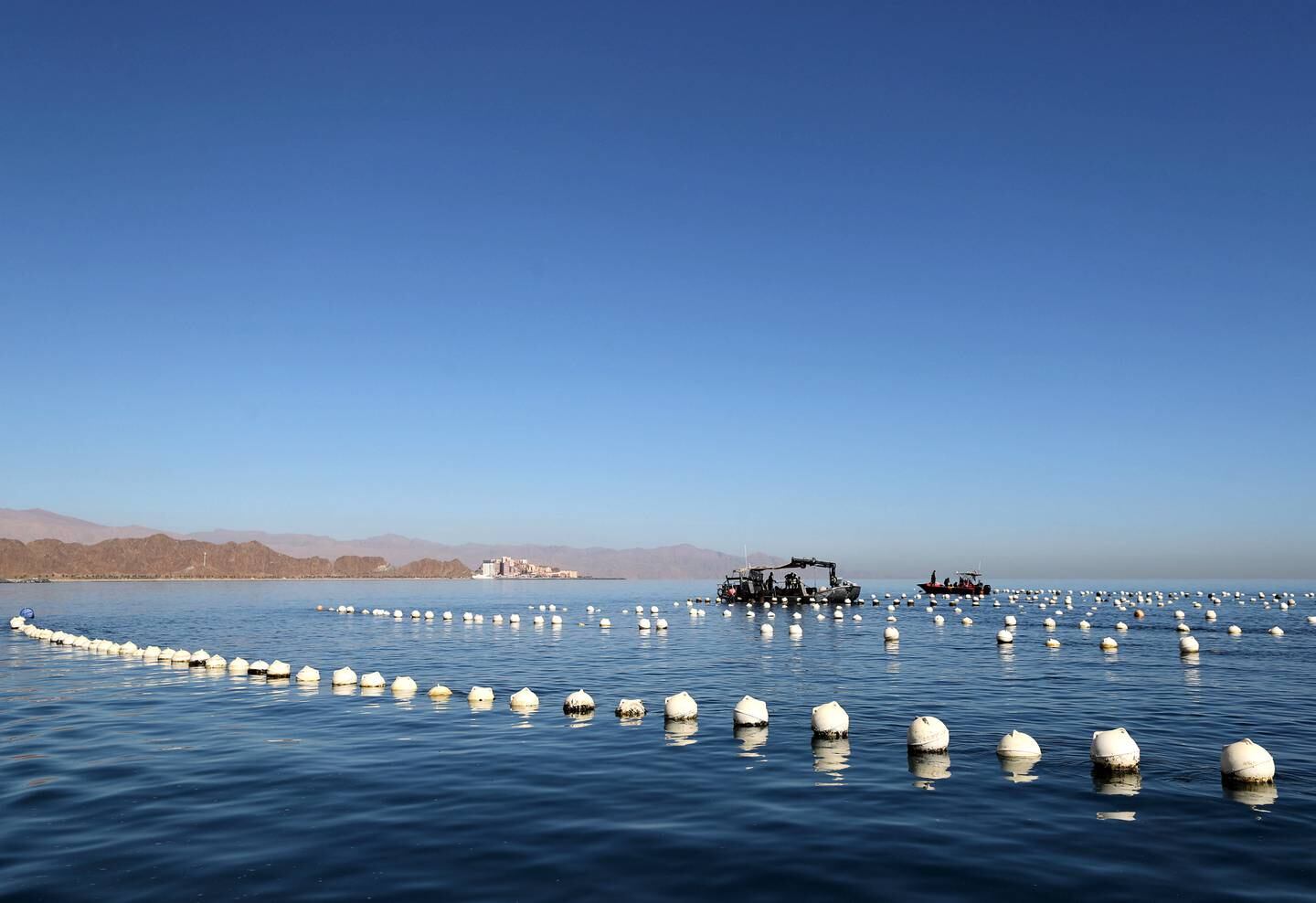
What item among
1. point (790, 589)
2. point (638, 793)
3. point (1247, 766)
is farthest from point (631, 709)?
point (790, 589)

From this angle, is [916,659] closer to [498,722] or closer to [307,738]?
[498,722]

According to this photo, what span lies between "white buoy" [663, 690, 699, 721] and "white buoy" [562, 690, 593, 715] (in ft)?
10.9

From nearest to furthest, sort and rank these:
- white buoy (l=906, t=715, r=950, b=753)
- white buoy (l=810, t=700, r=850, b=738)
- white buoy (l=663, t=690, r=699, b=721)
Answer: white buoy (l=906, t=715, r=950, b=753), white buoy (l=810, t=700, r=850, b=738), white buoy (l=663, t=690, r=699, b=721)

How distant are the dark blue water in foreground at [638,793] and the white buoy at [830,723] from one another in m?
0.76

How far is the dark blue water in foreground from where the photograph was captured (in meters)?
14.2

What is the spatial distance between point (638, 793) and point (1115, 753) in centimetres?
1216

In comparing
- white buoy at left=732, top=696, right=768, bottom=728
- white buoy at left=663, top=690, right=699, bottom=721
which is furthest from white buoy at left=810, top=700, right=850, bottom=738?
white buoy at left=663, top=690, right=699, bottom=721

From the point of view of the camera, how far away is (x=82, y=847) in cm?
1576

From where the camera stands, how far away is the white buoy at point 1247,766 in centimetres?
2016

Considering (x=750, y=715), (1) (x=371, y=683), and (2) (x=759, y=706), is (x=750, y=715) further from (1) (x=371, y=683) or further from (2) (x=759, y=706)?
(1) (x=371, y=683)

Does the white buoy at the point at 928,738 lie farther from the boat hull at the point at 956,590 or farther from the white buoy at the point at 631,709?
the boat hull at the point at 956,590

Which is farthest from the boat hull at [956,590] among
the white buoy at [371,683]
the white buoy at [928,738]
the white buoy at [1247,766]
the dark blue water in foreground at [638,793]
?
the white buoy at [1247,766]

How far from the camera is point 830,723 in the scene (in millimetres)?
26250

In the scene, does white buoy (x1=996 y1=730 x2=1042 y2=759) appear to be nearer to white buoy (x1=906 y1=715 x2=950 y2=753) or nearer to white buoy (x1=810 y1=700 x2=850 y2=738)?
white buoy (x1=906 y1=715 x2=950 y2=753)
